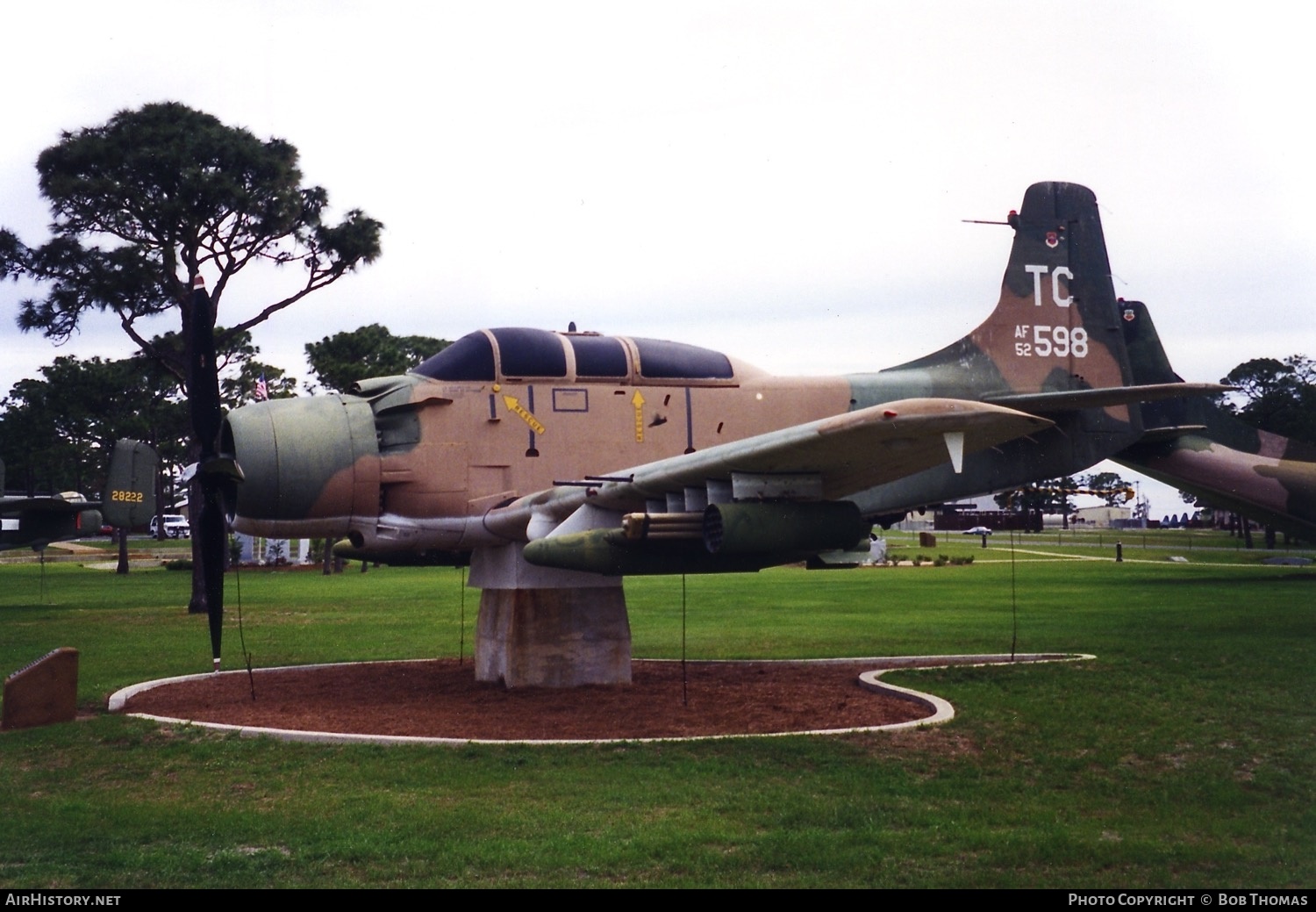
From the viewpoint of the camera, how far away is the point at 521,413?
52.2 feet

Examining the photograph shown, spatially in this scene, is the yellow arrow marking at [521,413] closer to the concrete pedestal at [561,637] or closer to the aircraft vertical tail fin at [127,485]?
the concrete pedestal at [561,637]

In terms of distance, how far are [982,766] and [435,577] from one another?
148 ft

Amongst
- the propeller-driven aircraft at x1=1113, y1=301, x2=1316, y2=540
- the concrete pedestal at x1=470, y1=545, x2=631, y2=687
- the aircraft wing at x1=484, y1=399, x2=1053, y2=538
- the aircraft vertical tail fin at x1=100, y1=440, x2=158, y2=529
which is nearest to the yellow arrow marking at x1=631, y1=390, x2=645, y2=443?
the aircraft wing at x1=484, y1=399, x2=1053, y2=538

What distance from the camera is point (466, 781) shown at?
11672 mm

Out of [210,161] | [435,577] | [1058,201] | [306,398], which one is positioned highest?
[210,161]

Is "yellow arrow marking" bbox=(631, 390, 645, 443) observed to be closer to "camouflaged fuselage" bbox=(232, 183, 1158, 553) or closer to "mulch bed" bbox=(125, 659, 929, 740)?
"camouflaged fuselage" bbox=(232, 183, 1158, 553)

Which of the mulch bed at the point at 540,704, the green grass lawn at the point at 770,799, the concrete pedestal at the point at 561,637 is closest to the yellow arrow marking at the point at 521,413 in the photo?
the concrete pedestal at the point at 561,637

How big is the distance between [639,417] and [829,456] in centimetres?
477

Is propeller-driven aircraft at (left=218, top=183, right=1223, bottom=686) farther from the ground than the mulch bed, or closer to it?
farther from the ground

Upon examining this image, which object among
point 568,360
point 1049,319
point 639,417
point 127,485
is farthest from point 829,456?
point 127,485

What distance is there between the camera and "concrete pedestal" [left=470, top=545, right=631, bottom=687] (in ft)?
53.9

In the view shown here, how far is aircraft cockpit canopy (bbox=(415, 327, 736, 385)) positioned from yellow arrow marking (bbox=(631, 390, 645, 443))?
0.27 m
